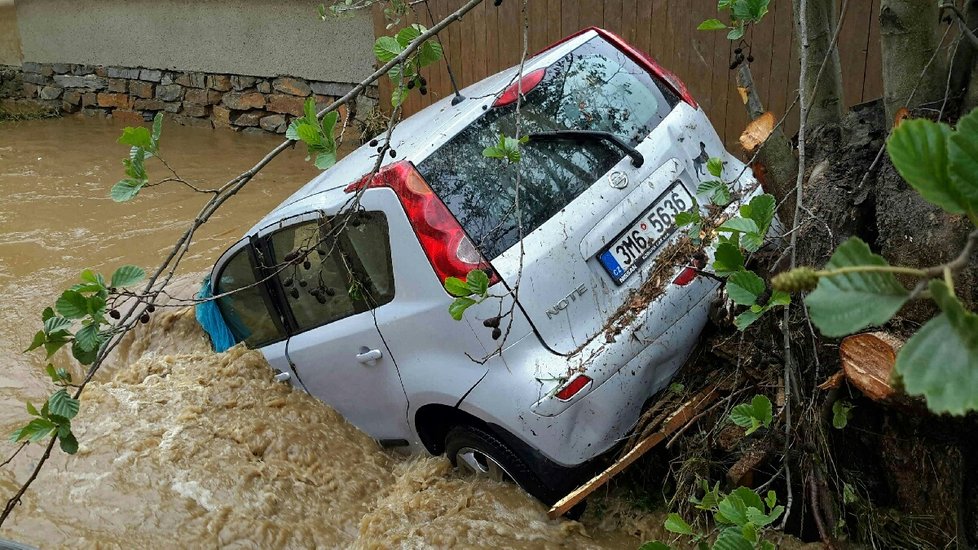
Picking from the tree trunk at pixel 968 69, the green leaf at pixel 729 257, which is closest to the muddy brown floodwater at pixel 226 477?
the green leaf at pixel 729 257

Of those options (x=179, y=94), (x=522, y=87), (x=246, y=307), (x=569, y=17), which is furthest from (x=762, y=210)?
(x=179, y=94)

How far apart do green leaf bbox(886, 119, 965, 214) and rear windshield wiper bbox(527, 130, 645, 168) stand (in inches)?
100

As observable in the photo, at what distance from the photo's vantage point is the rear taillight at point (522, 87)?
3543 millimetres

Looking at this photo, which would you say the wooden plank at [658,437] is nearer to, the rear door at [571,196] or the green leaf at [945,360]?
the rear door at [571,196]

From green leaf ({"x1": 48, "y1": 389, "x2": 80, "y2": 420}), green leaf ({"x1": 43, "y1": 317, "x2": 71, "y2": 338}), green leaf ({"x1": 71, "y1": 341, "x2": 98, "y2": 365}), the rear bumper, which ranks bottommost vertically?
the rear bumper

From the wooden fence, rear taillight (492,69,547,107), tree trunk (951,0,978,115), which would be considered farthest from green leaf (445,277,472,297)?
the wooden fence

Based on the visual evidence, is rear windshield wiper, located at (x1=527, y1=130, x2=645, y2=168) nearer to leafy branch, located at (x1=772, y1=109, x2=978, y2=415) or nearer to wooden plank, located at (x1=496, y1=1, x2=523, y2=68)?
leafy branch, located at (x1=772, y1=109, x2=978, y2=415)

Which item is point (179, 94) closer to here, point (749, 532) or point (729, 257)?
point (729, 257)

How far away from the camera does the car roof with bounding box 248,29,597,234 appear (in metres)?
3.45

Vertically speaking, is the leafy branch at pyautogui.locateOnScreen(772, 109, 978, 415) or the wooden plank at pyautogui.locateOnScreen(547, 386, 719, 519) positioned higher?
the leafy branch at pyautogui.locateOnScreen(772, 109, 978, 415)

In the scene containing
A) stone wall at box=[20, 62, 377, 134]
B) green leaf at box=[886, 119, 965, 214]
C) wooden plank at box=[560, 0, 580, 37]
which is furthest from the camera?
stone wall at box=[20, 62, 377, 134]

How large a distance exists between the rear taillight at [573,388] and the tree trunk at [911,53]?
1.49 metres

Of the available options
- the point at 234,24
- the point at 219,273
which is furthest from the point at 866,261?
the point at 234,24

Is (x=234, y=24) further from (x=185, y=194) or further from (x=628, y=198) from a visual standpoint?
(x=628, y=198)
